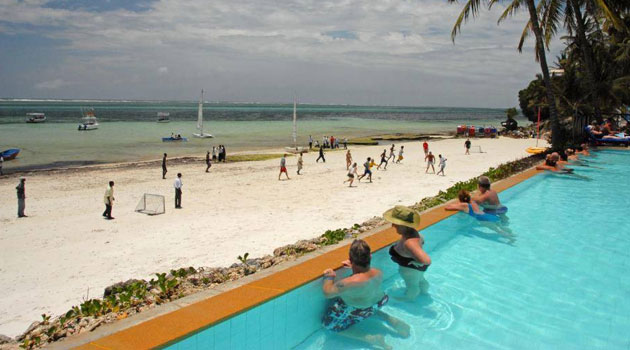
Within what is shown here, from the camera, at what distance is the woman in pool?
27.5 feet

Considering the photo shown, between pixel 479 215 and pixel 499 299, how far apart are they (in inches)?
114

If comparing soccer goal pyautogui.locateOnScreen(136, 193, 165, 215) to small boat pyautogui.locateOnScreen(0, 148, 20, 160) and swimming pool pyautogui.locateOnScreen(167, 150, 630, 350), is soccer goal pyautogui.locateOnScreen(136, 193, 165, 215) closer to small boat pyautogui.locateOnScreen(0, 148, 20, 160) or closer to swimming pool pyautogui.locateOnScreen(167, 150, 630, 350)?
swimming pool pyautogui.locateOnScreen(167, 150, 630, 350)

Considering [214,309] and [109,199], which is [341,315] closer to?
[214,309]

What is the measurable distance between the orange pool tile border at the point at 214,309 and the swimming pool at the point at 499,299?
0.25 feet

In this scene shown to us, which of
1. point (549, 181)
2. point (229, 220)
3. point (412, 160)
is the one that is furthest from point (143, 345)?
point (412, 160)

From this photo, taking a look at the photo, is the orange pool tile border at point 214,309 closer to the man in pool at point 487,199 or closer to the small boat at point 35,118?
the man in pool at point 487,199

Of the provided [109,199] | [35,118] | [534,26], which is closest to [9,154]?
[109,199]

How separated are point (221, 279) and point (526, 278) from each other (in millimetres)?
4351

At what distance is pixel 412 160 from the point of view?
31062 millimetres

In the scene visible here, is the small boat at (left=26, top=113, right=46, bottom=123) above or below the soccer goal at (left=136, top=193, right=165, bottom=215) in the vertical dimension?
above

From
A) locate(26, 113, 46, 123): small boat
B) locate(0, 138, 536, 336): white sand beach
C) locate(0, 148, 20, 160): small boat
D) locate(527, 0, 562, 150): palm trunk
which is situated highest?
locate(527, 0, 562, 150): palm trunk

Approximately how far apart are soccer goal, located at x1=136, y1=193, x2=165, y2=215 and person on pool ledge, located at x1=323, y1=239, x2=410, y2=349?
12.6m

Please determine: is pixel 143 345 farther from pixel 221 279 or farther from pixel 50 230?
pixel 50 230

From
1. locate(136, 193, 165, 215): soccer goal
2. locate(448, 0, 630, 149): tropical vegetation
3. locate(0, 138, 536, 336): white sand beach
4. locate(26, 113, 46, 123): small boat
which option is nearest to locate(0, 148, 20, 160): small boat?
locate(0, 138, 536, 336): white sand beach
